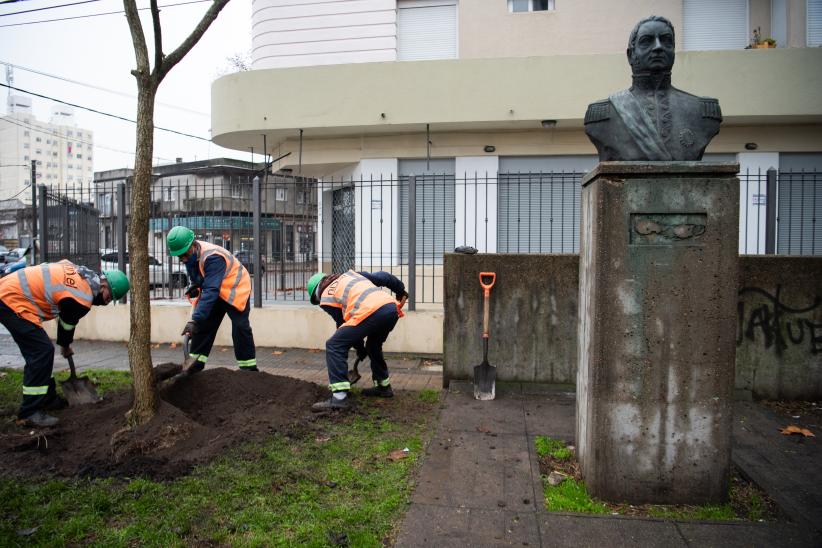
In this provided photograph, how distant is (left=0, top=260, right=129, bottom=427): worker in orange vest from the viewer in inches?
199

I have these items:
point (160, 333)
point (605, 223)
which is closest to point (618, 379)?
point (605, 223)

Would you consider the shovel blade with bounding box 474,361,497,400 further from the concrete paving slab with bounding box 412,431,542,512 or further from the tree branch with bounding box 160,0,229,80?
the tree branch with bounding box 160,0,229,80

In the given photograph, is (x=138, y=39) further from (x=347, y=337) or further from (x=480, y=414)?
(x=480, y=414)

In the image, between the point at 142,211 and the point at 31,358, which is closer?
the point at 142,211

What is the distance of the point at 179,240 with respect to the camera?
5797 mm

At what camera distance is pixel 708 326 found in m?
3.55

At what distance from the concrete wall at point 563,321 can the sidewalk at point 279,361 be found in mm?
868

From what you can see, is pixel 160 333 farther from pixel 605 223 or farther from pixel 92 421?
pixel 605 223

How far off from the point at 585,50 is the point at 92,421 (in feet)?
36.2

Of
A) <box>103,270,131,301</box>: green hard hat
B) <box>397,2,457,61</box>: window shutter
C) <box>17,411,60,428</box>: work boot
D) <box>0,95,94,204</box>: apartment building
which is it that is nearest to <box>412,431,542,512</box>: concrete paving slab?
<box>17,411,60,428</box>: work boot

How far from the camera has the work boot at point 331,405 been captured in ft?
17.6

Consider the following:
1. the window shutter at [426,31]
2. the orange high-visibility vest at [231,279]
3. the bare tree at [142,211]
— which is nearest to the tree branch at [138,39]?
the bare tree at [142,211]

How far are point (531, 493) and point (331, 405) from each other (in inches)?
87.1

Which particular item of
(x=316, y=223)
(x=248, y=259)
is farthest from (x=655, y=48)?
(x=316, y=223)
